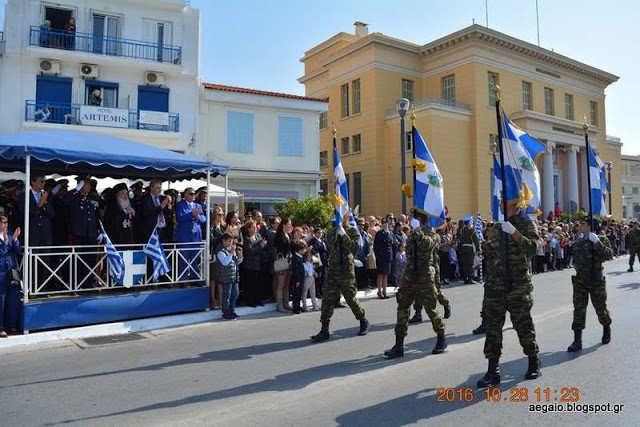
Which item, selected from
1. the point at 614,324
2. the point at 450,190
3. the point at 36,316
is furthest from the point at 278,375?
the point at 450,190

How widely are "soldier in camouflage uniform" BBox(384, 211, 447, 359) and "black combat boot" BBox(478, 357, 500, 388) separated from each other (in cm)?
134

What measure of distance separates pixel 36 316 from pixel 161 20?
63.1 feet

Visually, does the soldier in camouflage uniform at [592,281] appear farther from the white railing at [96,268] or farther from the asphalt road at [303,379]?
the white railing at [96,268]

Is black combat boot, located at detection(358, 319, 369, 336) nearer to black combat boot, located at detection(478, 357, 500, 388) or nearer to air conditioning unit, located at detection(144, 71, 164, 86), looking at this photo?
black combat boot, located at detection(478, 357, 500, 388)

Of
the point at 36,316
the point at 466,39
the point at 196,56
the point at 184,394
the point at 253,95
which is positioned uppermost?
the point at 466,39

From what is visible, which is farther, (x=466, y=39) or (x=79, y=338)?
(x=466, y=39)

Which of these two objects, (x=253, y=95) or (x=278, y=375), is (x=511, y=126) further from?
(x=253, y=95)

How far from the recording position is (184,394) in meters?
5.45

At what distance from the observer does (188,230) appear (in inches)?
409

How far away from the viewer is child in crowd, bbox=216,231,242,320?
9734mm

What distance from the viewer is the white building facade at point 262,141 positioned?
77.5 feet

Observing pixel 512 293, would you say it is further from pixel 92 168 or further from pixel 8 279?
pixel 92 168

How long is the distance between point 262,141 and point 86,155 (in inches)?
634

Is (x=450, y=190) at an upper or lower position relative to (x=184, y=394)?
upper
